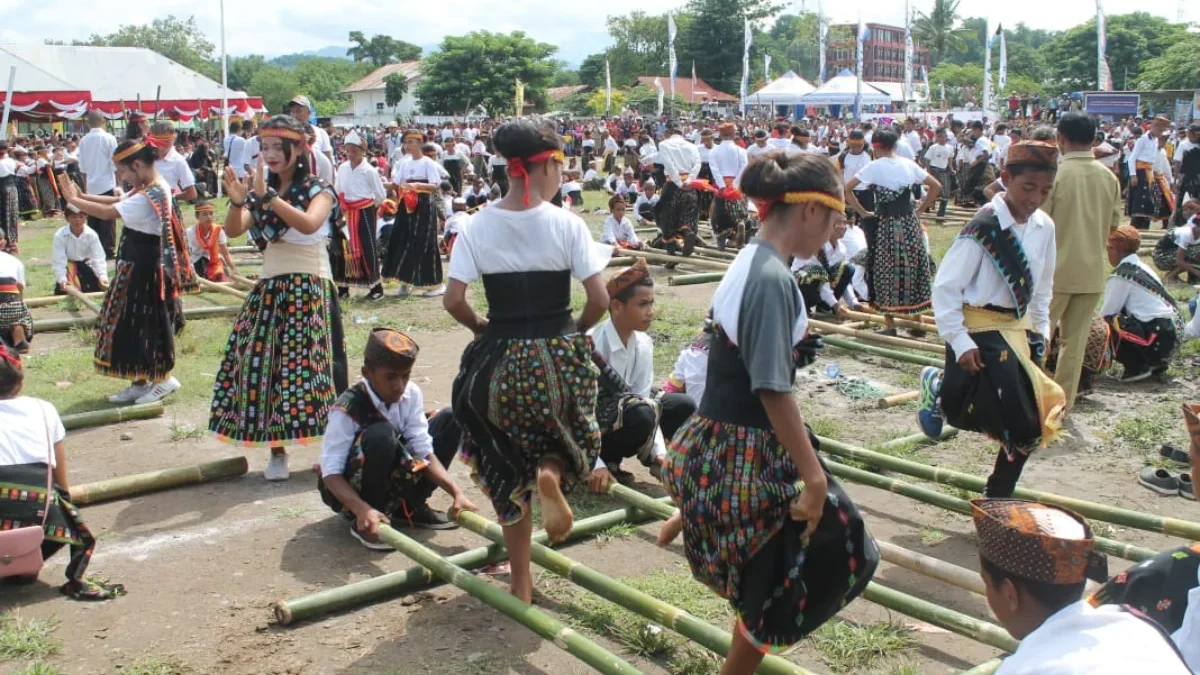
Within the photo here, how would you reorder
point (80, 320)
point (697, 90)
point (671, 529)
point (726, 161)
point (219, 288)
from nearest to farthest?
1. point (671, 529)
2. point (80, 320)
3. point (219, 288)
4. point (726, 161)
5. point (697, 90)

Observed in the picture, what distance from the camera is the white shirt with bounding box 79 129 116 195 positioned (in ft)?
48.9

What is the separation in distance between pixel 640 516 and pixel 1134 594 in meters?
2.67

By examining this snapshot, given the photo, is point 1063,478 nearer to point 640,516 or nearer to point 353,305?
point 640,516

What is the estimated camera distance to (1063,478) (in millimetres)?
5988

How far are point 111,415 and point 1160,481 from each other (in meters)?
6.28

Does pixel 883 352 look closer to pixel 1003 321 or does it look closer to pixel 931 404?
pixel 931 404

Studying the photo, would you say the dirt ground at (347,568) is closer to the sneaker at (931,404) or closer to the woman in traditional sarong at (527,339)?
the sneaker at (931,404)

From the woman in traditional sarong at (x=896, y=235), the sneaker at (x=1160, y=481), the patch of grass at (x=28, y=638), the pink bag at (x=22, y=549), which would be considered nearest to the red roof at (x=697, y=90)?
the woman in traditional sarong at (x=896, y=235)

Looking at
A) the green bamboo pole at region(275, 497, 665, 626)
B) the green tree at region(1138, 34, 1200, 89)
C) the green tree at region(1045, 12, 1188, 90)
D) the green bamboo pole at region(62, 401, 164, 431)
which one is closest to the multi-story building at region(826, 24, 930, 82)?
the green tree at region(1045, 12, 1188, 90)

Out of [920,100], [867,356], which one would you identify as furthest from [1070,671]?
[920,100]

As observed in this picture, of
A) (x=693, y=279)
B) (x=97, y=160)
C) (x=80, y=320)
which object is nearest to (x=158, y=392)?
(x=80, y=320)

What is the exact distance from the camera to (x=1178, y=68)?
162 feet

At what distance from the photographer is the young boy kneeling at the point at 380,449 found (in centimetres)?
482

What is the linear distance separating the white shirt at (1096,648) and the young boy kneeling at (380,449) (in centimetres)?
317
